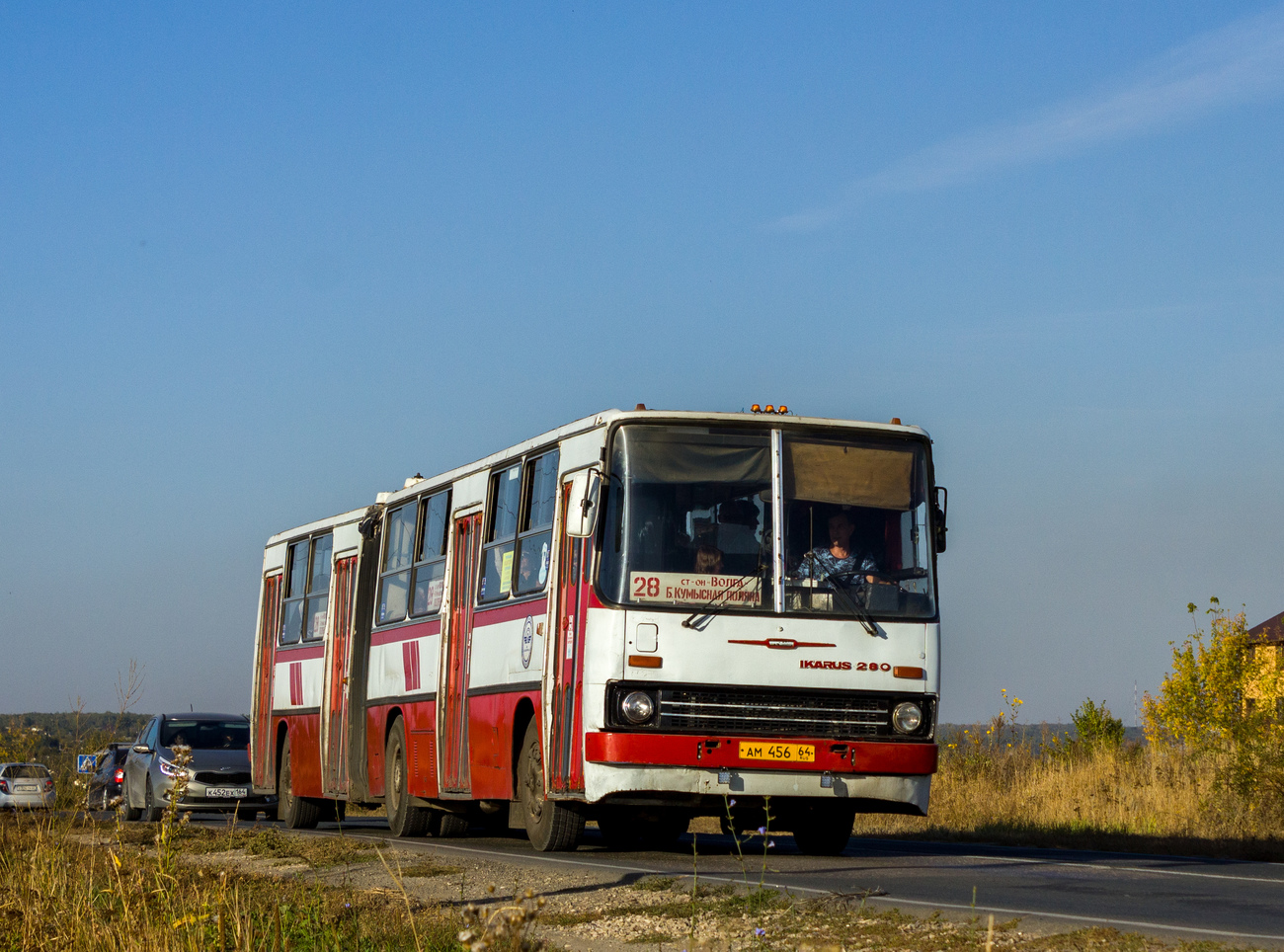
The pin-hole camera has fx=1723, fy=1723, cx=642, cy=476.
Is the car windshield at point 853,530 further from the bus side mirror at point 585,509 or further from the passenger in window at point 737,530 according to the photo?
the bus side mirror at point 585,509

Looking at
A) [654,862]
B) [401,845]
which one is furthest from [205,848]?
[654,862]

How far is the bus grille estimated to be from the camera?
13.6 meters

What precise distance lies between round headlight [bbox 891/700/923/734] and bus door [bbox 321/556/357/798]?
9287 millimetres

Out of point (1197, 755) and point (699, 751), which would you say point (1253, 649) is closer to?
point (1197, 755)

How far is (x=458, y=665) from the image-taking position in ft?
57.6

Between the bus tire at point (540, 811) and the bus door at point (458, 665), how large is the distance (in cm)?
157

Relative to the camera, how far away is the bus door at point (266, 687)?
25234 millimetres

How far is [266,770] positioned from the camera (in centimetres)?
2531

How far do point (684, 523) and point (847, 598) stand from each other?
4.83 ft

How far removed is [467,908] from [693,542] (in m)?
8.75

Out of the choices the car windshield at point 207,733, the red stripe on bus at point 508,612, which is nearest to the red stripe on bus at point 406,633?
the red stripe on bus at point 508,612

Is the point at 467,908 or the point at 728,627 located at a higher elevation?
the point at 728,627

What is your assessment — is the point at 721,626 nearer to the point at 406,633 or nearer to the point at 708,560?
the point at 708,560

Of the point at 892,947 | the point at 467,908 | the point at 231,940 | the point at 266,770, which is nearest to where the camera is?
the point at 467,908
